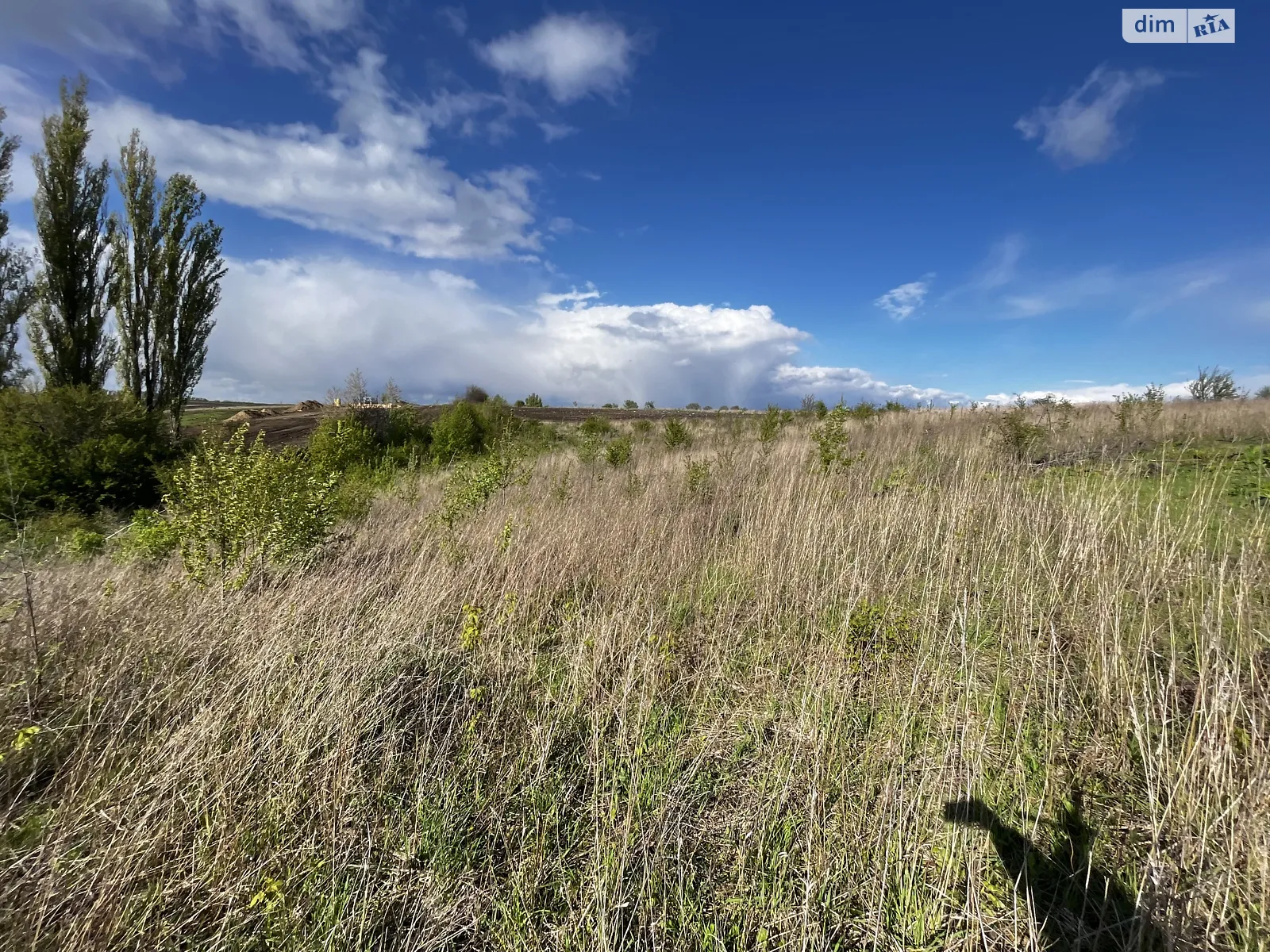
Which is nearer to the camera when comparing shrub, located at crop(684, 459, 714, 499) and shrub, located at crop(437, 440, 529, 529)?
shrub, located at crop(437, 440, 529, 529)

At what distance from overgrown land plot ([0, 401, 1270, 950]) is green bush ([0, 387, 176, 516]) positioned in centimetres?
688

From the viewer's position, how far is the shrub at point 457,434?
14.2 m

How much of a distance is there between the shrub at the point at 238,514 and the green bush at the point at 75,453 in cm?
681

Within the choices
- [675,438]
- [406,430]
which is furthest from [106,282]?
[675,438]

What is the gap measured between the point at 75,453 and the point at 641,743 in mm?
12146

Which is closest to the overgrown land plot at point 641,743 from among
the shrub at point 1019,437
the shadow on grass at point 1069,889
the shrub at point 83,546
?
the shadow on grass at point 1069,889

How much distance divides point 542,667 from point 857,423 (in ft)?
50.4

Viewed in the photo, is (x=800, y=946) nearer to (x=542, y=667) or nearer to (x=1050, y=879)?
(x=1050, y=879)

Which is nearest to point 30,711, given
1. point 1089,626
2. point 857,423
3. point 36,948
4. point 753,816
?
point 36,948

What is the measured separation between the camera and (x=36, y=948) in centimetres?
154

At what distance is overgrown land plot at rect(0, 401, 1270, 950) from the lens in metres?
1.74

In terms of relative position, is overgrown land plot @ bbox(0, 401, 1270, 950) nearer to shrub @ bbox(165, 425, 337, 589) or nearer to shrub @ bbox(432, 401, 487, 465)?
shrub @ bbox(165, 425, 337, 589)

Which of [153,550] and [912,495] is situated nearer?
[153,550]

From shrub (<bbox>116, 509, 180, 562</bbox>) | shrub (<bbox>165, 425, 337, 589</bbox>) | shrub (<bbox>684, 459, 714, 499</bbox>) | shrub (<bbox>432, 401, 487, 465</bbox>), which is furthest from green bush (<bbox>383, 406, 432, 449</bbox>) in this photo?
shrub (<bbox>165, 425, 337, 589</bbox>)
